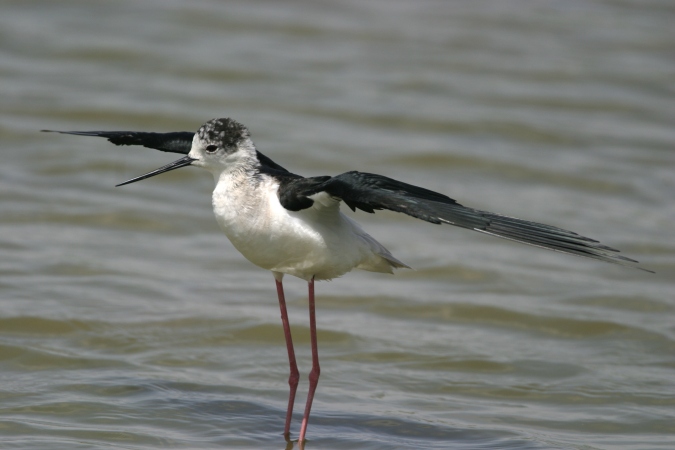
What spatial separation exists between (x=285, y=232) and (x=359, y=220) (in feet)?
16.1

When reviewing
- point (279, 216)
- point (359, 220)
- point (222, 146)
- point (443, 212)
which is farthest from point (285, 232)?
point (359, 220)

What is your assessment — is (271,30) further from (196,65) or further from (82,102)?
(82,102)

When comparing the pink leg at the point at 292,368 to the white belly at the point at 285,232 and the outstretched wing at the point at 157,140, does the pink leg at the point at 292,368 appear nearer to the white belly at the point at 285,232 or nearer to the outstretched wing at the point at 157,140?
the white belly at the point at 285,232

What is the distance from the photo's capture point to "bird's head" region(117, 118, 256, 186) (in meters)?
6.90

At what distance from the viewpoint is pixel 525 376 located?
8.22m

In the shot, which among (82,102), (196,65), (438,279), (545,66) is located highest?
(545,66)

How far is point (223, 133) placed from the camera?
6.90 meters

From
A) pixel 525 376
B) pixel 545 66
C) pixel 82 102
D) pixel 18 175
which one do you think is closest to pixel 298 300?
pixel 525 376

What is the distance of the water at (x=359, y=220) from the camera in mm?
7453

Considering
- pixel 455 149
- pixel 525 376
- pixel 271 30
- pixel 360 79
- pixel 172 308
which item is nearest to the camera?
pixel 525 376

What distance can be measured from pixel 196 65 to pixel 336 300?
23.4 ft

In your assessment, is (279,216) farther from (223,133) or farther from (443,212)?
(443,212)

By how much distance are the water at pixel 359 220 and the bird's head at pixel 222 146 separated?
1.70m

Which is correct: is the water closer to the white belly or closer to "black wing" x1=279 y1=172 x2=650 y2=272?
the white belly
